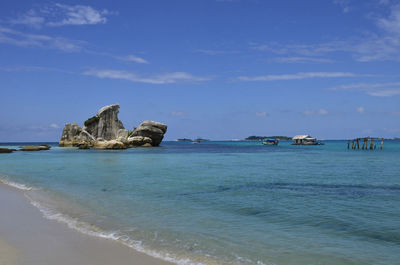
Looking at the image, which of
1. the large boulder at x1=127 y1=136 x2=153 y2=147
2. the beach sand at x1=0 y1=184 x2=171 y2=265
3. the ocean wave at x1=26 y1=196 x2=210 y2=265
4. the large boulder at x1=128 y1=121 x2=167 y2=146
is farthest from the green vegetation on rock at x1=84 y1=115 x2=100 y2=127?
the beach sand at x1=0 y1=184 x2=171 y2=265

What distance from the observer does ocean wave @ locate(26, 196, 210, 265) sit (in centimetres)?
644

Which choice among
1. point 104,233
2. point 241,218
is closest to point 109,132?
point 241,218

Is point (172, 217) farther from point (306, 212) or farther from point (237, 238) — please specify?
point (306, 212)

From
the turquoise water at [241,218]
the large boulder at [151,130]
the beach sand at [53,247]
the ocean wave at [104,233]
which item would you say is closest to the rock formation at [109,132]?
the large boulder at [151,130]

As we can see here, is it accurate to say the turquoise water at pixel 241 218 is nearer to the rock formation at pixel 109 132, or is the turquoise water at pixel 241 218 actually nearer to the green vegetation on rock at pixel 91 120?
the rock formation at pixel 109 132

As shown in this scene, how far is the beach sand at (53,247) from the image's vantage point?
6232mm

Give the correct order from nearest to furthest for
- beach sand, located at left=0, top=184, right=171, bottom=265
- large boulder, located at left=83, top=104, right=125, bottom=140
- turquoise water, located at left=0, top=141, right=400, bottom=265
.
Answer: beach sand, located at left=0, top=184, right=171, bottom=265, turquoise water, located at left=0, top=141, right=400, bottom=265, large boulder, located at left=83, top=104, right=125, bottom=140

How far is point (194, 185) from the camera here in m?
16.9

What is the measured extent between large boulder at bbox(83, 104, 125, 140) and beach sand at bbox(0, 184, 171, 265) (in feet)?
260

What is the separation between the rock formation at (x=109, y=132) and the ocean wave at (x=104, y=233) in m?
67.5

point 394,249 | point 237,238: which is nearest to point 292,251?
point 237,238

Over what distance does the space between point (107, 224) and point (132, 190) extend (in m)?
6.24

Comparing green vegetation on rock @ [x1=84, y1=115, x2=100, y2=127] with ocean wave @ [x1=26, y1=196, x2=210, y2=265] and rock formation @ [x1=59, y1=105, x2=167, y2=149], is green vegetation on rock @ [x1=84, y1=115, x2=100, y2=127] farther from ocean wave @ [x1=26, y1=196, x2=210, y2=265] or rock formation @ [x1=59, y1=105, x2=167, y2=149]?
ocean wave @ [x1=26, y1=196, x2=210, y2=265]

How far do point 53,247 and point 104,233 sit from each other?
1.36 metres
